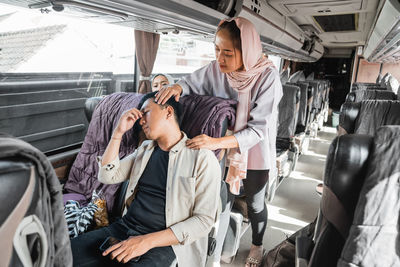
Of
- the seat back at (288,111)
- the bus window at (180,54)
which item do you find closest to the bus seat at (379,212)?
the bus window at (180,54)

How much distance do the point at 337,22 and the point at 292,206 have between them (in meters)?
4.70

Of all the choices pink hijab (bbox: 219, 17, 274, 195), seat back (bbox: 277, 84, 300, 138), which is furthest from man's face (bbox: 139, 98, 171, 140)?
seat back (bbox: 277, 84, 300, 138)

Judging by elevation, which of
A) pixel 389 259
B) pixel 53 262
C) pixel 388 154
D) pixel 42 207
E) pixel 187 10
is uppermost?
pixel 187 10

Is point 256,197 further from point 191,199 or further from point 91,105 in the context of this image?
point 91,105

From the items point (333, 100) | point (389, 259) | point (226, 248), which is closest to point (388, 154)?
point (389, 259)

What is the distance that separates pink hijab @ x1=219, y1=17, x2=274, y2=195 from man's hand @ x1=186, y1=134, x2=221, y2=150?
0.30 m

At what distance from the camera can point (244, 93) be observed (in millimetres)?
1883

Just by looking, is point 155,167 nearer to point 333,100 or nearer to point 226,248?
point 226,248

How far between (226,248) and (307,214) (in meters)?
1.63

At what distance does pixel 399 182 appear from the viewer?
1.02 m

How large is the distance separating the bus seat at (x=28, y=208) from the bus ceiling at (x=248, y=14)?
1.24 meters

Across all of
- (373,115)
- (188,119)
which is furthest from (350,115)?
(188,119)

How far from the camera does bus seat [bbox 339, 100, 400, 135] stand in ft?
9.25

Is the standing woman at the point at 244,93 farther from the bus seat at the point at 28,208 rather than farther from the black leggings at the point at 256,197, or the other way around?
the bus seat at the point at 28,208
